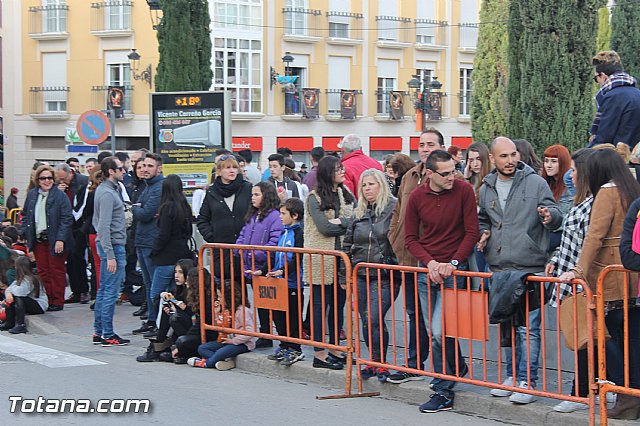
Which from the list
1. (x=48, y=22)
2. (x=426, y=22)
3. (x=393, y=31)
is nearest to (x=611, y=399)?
(x=48, y=22)

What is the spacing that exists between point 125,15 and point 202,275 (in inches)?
1322

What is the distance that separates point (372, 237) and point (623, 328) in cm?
247

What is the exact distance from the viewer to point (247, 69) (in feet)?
141

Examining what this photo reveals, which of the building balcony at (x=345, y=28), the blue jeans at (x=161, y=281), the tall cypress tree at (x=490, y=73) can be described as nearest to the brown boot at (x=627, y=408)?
the blue jeans at (x=161, y=281)

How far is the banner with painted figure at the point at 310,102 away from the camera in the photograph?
43.9 m

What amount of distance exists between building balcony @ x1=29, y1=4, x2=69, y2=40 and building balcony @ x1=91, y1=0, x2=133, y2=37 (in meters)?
1.38

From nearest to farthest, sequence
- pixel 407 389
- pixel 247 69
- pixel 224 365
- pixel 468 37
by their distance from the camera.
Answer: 1. pixel 407 389
2. pixel 224 365
3. pixel 247 69
4. pixel 468 37

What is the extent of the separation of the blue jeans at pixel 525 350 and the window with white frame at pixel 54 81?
124ft

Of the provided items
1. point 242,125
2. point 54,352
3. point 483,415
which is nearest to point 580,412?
point 483,415

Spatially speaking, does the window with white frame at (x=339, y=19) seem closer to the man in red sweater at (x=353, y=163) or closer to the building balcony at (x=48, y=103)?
the building balcony at (x=48, y=103)

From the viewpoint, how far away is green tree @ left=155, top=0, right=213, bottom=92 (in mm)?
27516

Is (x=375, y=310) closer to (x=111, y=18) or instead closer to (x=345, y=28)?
(x=111, y=18)

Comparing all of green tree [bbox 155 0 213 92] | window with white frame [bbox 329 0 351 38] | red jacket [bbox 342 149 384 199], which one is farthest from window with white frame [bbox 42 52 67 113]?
red jacket [bbox 342 149 384 199]

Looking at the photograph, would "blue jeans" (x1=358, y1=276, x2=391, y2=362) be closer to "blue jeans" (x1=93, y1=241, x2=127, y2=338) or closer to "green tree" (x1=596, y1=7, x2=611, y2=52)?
"blue jeans" (x1=93, y1=241, x2=127, y2=338)
